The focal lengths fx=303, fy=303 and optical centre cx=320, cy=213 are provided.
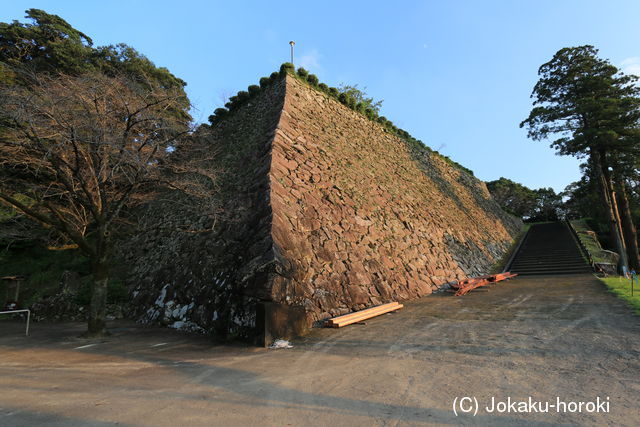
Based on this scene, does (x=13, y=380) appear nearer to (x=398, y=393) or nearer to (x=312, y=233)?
(x=398, y=393)

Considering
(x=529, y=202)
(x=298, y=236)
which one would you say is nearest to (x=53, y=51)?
(x=298, y=236)

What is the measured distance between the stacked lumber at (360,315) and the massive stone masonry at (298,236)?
0.46m

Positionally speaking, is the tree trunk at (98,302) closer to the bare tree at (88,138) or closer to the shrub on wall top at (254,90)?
the bare tree at (88,138)

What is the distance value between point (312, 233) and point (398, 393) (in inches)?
220

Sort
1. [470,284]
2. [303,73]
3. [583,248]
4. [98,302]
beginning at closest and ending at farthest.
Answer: [98,302]
[470,284]
[303,73]
[583,248]

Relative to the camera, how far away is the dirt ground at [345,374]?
2.94m

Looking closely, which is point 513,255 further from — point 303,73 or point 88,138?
point 88,138

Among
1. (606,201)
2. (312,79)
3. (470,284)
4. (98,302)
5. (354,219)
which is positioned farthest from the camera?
(312,79)

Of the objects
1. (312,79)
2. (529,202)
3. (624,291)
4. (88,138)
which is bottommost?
(624,291)

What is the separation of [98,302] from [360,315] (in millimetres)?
5947

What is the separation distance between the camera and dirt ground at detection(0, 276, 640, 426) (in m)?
2.94

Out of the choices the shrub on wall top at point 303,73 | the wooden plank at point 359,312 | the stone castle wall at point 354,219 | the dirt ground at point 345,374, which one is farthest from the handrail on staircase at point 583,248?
the shrub on wall top at point 303,73

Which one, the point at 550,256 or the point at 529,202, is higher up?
the point at 529,202

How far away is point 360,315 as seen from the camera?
7.24 m
